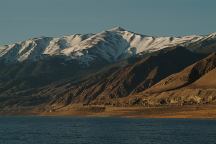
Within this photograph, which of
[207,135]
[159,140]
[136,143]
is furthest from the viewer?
[207,135]

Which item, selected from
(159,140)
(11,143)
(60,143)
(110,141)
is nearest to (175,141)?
(159,140)

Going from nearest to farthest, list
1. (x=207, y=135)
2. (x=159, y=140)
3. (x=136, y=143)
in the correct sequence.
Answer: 1. (x=136, y=143)
2. (x=159, y=140)
3. (x=207, y=135)

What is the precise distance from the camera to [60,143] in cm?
15650

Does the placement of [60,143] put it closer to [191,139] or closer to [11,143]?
[11,143]

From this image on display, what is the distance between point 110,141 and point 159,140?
13.1m

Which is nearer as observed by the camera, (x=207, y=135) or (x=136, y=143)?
(x=136, y=143)

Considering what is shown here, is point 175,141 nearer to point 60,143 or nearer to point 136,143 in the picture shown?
point 136,143

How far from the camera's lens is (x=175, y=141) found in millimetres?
155625

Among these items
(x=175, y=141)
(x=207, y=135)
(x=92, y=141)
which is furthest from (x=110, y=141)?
(x=207, y=135)

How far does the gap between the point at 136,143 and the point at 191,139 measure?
707 inches

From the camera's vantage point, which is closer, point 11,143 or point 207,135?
point 11,143

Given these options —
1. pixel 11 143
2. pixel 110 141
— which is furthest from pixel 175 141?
pixel 11 143

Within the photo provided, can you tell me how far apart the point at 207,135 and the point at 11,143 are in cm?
5593

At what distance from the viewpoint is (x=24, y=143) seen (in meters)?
158
